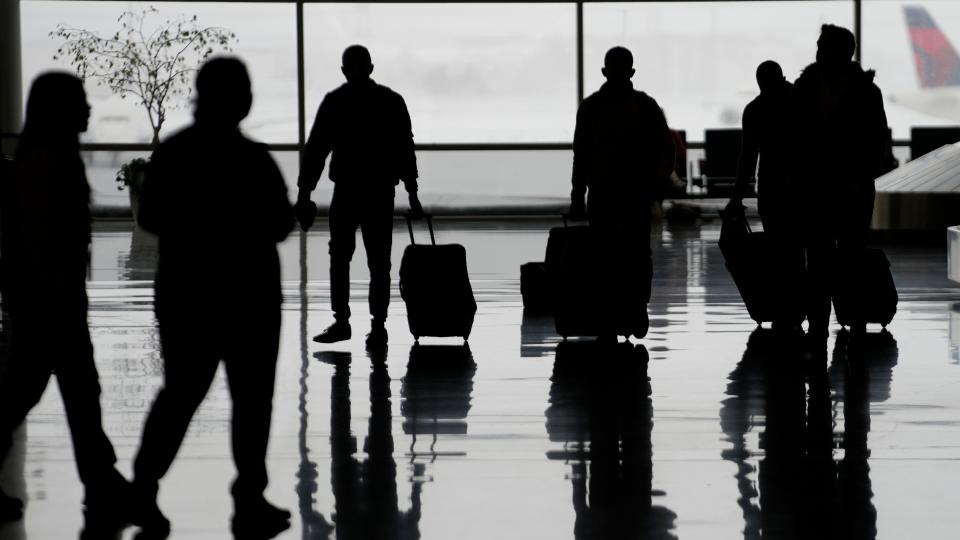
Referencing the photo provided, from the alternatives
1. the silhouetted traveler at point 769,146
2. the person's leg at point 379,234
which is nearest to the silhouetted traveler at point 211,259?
the person's leg at point 379,234

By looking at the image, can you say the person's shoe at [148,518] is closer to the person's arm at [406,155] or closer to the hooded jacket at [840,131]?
the person's arm at [406,155]

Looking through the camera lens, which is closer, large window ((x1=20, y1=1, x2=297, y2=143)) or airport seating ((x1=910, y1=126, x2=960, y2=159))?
airport seating ((x1=910, y1=126, x2=960, y2=159))

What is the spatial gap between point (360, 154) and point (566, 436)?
2490 millimetres

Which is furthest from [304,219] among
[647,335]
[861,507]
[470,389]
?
[861,507]

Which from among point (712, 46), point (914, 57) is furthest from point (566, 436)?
point (914, 57)

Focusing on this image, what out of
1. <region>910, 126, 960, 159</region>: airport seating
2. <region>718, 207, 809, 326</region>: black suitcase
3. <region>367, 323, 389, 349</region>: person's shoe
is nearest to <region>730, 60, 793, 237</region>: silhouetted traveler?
<region>718, 207, 809, 326</region>: black suitcase

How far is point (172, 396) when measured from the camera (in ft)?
12.4

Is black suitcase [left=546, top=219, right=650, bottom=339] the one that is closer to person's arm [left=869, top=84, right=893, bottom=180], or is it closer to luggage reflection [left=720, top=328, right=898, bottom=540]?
luggage reflection [left=720, top=328, right=898, bottom=540]

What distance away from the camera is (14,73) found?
60.8ft

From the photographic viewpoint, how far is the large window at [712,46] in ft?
65.9

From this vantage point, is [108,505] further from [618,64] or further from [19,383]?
[618,64]

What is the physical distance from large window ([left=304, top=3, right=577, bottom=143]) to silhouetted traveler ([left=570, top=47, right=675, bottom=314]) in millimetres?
12385

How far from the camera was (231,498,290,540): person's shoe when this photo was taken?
3848mm

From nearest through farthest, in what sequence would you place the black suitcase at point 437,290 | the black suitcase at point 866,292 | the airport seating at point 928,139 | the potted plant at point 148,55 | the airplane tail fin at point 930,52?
the black suitcase at point 437,290 < the black suitcase at point 866,292 < the airport seating at point 928,139 < the potted plant at point 148,55 < the airplane tail fin at point 930,52
